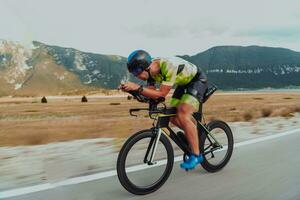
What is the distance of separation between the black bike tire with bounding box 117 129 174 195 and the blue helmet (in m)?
0.66

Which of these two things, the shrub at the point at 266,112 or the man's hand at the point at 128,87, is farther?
the shrub at the point at 266,112

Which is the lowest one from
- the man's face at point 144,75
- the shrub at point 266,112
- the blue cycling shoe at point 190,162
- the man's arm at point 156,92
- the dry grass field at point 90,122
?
the dry grass field at point 90,122

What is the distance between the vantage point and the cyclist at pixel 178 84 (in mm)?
5199

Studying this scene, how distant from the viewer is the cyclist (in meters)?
5.20

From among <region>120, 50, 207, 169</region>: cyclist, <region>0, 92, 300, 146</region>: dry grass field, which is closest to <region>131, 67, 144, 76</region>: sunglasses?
<region>120, 50, 207, 169</region>: cyclist

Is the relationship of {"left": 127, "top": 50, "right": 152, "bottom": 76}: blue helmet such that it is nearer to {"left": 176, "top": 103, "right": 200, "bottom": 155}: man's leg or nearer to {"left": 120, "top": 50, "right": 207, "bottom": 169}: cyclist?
{"left": 120, "top": 50, "right": 207, "bottom": 169}: cyclist

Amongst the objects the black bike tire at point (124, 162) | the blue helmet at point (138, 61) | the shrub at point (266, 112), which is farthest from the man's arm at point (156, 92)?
the shrub at point (266, 112)

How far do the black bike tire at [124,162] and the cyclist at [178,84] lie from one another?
0.28 metres

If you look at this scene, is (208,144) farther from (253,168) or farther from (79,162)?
(79,162)

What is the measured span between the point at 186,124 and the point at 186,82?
20.1 inches

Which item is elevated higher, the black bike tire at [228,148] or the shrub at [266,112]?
the black bike tire at [228,148]

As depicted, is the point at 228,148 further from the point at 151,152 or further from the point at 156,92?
the point at 156,92

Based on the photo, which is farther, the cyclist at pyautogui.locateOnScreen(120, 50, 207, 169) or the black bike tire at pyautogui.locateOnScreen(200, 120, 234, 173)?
the black bike tire at pyautogui.locateOnScreen(200, 120, 234, 173)

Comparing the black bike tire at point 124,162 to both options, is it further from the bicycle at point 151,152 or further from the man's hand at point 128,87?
the man's hand at point 128,87
